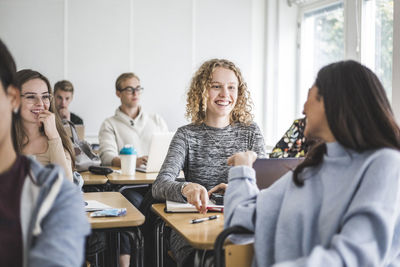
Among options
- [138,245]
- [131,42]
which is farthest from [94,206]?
[131,42]

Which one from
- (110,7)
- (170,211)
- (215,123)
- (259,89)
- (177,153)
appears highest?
(110,7)

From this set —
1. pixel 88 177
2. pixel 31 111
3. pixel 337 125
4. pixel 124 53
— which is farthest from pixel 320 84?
pixel 124 53

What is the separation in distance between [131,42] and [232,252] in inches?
172

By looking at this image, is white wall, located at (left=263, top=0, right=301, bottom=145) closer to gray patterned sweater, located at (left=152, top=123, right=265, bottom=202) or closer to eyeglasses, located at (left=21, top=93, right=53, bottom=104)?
gray patterned sweater, located at (left=152, top=123, right=265, bottom=202)

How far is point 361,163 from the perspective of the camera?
4.38ft

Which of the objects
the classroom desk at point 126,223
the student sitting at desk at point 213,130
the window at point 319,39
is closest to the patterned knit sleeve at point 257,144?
the student sitting at desk at point 213,130

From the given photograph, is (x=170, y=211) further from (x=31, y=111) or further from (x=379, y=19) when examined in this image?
(x=379, y=19)

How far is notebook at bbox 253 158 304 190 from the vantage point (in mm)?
1954

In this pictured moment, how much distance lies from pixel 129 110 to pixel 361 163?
3418mm

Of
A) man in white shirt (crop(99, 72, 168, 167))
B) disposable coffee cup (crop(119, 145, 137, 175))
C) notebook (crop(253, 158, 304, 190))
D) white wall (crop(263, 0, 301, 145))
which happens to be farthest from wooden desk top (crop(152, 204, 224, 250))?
white wall (crop(263, 0, 301, 145))

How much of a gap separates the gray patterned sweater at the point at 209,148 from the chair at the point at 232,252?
0.74 metres

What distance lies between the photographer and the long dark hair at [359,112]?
1.33 metres

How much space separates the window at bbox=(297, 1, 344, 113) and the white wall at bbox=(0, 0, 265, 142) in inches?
22.0

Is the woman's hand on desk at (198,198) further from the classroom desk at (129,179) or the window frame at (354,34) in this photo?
the window frame at (354,34)
